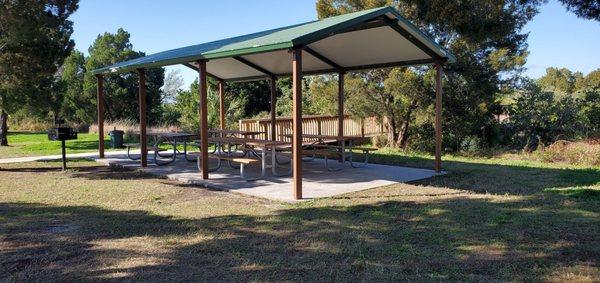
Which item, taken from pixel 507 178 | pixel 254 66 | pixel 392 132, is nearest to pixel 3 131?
pixel 254 66

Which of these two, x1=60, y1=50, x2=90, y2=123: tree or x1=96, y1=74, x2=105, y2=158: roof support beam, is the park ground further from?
x1=60, y1=50, x2=90, y2=123: tree

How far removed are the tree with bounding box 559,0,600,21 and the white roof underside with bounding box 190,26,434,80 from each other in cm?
283

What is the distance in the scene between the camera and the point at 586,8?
7070 millimetres

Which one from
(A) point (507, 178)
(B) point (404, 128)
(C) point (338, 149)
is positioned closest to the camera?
(A) point (507, 178)

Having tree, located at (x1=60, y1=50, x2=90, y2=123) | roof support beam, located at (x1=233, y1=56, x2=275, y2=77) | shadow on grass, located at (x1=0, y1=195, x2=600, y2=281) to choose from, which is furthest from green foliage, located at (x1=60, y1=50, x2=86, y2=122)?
shadow on grass, located at (x1=0, y1=195, x2=600, y2=281)

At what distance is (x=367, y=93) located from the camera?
55.2ft

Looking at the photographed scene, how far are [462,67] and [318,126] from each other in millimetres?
5314

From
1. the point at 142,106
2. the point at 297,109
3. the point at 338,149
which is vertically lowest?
the point at 338,149

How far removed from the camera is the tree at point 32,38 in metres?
10.4

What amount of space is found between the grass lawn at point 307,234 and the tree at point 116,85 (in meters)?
23.7

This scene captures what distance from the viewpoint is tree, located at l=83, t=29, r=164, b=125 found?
3142cm

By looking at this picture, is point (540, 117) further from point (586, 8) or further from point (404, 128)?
point (586, 8)

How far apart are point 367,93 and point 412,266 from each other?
42.5 feet

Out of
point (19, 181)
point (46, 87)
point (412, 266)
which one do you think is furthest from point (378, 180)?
point (46, 87)
